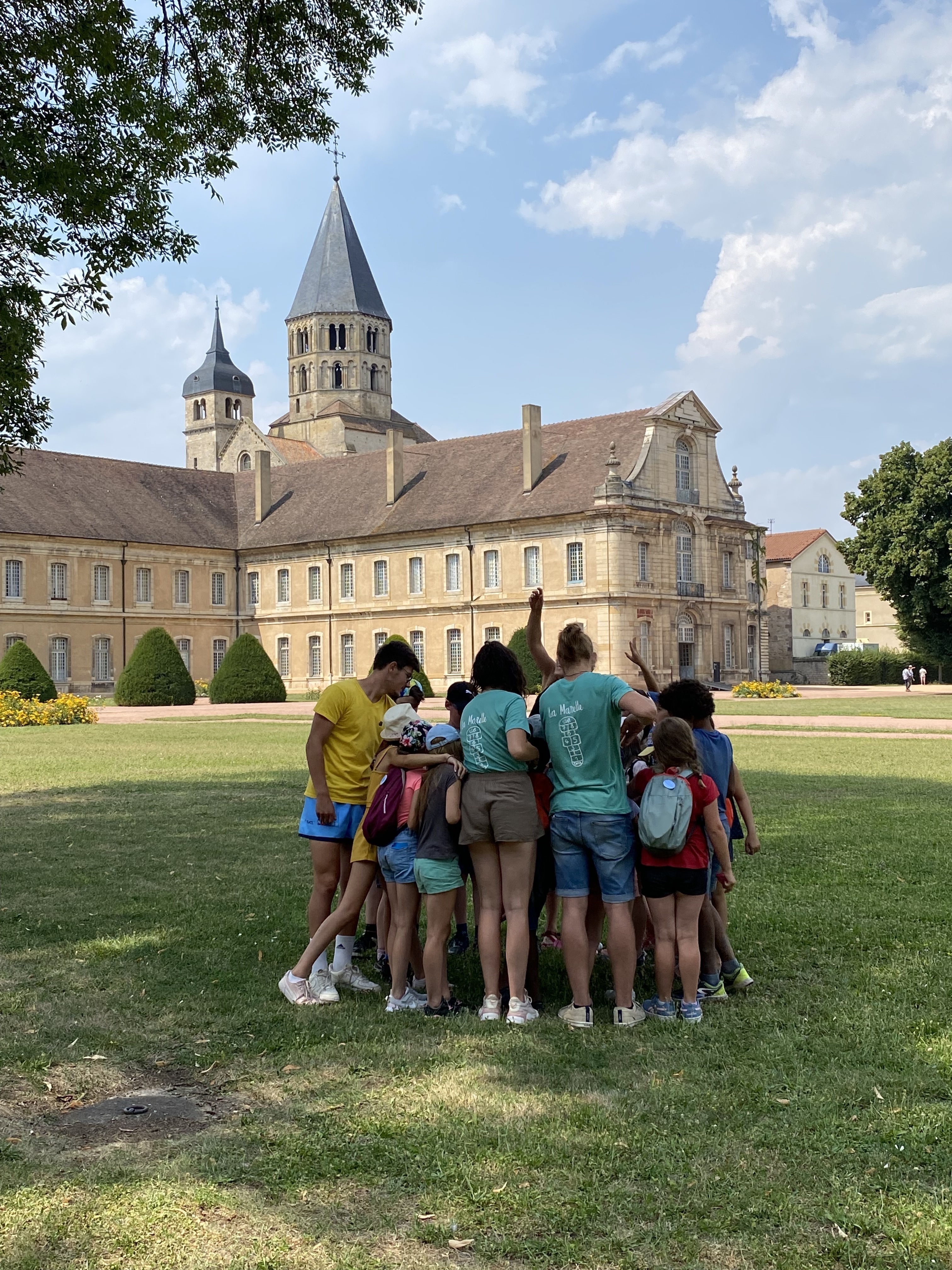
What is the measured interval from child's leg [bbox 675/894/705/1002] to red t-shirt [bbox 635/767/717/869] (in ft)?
0.59

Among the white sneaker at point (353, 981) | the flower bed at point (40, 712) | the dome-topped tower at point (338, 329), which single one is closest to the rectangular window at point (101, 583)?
the flower bed at point (40, 712)

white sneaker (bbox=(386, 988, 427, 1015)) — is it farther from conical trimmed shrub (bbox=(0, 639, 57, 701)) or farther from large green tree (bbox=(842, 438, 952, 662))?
large green tree (bbox=(842, 438, 952, 662))

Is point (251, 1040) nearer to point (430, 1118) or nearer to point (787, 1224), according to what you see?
point (430, 1118)

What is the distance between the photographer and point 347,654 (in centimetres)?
5925

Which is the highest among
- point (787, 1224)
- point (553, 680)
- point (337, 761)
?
point (553, 680)

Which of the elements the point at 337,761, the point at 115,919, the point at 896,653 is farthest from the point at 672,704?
the point at 896,653

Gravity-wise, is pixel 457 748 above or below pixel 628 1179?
above

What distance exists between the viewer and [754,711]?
3566cm

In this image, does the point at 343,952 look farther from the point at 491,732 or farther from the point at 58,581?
the point at 58,581

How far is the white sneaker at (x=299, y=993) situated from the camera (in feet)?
20.7

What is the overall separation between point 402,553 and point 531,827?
168ft

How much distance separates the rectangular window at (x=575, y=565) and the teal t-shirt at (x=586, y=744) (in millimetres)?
46409

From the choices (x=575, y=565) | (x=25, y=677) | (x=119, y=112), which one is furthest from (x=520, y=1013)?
(x=575, y=565)

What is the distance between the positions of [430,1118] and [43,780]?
14.2 meters
